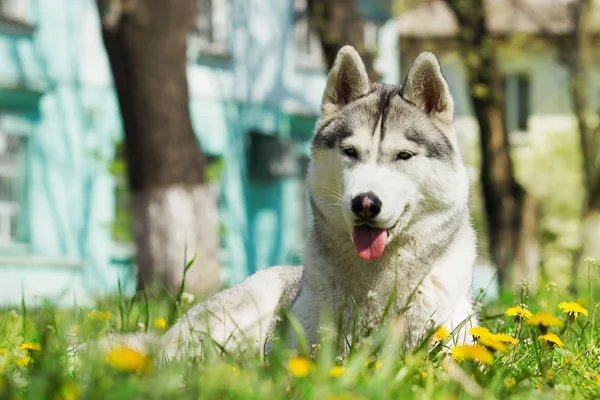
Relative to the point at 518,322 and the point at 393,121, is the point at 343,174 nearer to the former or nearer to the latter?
the point at 393,121

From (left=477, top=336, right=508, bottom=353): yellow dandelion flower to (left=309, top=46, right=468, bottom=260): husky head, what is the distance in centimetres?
78

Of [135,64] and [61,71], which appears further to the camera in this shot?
[61,71]

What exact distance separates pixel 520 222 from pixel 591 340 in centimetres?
915

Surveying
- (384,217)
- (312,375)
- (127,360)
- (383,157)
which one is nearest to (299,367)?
(312,375)

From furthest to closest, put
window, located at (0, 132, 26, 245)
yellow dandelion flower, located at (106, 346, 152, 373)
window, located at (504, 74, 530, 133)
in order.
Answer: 1. window, located at (504, 74, 530, 133)
2. window, located at (0, 132, 26, 245)
3. yellow dandelion flower, located at (106, 346, 152, 373)

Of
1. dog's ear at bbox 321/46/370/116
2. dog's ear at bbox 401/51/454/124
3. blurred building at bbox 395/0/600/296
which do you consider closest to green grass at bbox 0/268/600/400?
dog's ear at bbox 401/51/454/124

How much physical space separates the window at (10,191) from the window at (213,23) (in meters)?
5.18

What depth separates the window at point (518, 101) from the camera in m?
28.0

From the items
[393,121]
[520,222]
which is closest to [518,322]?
[393,121]

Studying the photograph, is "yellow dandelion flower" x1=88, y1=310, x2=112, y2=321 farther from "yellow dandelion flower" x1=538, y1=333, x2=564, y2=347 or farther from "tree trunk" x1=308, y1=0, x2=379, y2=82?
"tree trunk" x1=308, y1=0, x2=379, y2=82

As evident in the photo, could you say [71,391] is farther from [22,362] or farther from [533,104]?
[533,104]

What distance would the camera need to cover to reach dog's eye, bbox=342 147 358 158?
13.0ft

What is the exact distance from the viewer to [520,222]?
1319 cm

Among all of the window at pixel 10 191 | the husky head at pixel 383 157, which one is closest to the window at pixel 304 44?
the window at pixel 10 191
